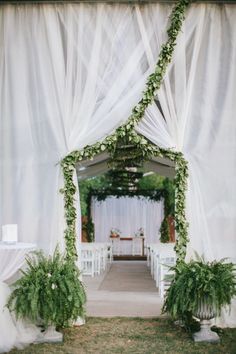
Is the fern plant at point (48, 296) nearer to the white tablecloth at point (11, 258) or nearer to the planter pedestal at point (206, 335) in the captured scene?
the white tablecloth at point (11, 258)

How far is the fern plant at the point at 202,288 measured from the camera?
5473 mm

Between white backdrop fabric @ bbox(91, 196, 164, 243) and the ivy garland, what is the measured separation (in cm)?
1067

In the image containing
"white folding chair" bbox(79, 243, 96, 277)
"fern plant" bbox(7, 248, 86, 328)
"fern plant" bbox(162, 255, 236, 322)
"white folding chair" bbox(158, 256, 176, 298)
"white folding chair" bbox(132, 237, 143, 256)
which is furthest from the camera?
"white folding chair" bbox(132, 237, 143, 256)

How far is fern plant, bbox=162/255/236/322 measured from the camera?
547 cm

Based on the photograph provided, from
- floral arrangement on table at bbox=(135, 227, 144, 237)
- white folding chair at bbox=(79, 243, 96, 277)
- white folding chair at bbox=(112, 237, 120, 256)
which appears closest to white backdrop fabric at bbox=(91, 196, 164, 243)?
floral arrangement on table at bbox=(135, 227, 144, 237)

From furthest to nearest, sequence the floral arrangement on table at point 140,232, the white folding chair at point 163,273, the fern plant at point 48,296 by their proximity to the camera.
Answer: the floral arrangement on table at point 140,232 → the white folding chair at point 163,273 → the fern plant at point 48,296

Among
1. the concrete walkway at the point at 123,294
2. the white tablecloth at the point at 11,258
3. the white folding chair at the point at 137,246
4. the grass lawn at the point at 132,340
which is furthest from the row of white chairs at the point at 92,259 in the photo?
the white tablecloth at the point at 11,258

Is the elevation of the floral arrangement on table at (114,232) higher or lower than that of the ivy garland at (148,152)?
lower

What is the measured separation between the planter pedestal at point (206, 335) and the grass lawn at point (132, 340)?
0.07m

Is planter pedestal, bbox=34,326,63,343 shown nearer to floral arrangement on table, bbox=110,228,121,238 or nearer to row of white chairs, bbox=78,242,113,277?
row of white chairs, bbox=78,242,113,277

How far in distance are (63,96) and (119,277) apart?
6.11m

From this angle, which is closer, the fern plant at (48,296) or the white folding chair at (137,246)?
A: the fern plant at (48,296)

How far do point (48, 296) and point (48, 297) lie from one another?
12mm

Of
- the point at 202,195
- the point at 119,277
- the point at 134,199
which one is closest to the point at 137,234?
the point at 134,199
